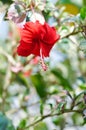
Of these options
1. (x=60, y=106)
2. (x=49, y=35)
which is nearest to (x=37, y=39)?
(x=49, y=35)

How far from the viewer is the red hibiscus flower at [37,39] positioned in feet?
2.95

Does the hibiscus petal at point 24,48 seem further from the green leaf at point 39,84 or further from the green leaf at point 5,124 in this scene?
the green leaf at point 39,84

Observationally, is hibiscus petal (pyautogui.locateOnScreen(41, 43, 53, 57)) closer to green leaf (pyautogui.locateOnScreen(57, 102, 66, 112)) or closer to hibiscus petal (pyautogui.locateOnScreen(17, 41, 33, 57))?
hibiscus petal (pyautogui.locateOnScreen(17, 41, 33, 57))

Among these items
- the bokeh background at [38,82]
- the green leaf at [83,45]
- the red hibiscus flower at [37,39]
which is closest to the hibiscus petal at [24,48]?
the red hibiscus flower at [37,39]

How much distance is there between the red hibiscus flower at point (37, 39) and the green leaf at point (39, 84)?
0.67m

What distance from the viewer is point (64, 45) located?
4.24 ft

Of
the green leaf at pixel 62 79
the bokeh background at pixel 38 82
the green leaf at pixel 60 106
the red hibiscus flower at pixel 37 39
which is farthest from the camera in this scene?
the green leaf at pixel 62 79

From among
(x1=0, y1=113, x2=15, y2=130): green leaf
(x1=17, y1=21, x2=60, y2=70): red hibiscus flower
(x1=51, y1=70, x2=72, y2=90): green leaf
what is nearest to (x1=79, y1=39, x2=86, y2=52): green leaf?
(x1=17, y1=21, x2=60, y2=70): red hibiscus flower

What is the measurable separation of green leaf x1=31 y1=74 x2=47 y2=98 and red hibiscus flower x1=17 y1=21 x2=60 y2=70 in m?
0.67

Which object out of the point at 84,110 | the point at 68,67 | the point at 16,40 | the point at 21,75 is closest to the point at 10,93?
the point at 21,75

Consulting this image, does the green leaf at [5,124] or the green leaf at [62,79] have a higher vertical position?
the green leaf at [5,124]

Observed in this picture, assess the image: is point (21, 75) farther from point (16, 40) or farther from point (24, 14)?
point (24, 14)

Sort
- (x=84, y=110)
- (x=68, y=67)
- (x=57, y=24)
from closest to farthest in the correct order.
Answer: (x=84, y=110) → (x=57, y=24) → (x=68, y=67)

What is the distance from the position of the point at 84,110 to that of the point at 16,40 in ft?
2.35
